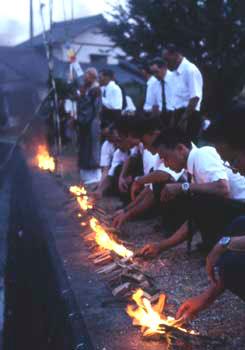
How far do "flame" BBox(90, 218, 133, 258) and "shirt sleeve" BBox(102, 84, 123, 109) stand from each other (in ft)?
15.2

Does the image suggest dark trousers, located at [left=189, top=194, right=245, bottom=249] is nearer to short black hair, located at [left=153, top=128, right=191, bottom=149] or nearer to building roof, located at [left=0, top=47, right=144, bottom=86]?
short black hair, located at [left=153, top=128, right=191, bottom=149]

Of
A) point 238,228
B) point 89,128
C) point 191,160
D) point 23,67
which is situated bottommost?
point 23,67

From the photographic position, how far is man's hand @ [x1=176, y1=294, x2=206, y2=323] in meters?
3.18

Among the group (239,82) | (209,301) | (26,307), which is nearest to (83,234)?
(26,307)

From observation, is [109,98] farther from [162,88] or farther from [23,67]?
[23,67]

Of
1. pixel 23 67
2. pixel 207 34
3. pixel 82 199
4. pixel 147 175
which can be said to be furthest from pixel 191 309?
pixel 23 67

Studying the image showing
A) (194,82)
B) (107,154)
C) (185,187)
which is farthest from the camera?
(107,154)

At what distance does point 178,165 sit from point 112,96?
17.8ft

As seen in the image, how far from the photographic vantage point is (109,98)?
1000 cm

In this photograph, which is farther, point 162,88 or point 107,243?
point 162,88

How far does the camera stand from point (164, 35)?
1423 centimetres

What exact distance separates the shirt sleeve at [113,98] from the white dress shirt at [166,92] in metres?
1.66

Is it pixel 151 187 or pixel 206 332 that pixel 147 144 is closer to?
pixel 151 187

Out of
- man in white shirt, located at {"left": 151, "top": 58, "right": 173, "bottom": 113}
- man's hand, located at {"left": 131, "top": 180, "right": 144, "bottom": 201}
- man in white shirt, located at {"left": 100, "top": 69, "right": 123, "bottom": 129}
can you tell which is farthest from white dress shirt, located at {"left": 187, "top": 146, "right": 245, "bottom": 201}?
man in white shirt, located at {"left": 100, "top": 69, "right": 123, "bottom": 129}
